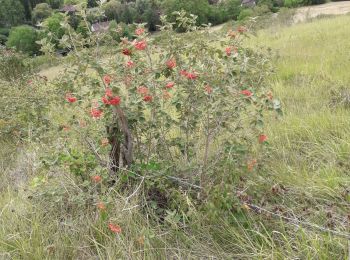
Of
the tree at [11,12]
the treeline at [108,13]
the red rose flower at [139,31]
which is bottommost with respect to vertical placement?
the tree at [11,12]

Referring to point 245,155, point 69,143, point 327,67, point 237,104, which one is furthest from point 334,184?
point 327,67

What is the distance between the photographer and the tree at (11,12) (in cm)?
4488

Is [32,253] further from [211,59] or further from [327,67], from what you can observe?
[327,67]

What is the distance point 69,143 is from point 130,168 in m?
0.49

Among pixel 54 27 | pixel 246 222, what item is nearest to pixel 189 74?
pixel 246 222

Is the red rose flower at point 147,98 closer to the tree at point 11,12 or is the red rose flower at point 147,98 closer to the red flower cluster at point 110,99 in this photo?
the red flower cluster at point 110,99

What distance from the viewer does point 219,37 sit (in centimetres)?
207

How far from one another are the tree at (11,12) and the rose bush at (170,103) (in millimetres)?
49841

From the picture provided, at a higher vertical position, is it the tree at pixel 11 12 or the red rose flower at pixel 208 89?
the red rose flower at pixel 208 89

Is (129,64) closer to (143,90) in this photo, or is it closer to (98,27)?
(143,90)

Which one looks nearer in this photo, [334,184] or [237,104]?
[237,104]

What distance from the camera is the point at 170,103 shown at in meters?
2.03

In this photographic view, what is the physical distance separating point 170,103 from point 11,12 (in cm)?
5066

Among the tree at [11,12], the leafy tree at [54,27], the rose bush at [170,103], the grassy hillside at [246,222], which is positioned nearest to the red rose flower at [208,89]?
the rose bush at [170,103]
